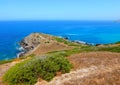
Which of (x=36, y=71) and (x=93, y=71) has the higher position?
(x=93, y=71)

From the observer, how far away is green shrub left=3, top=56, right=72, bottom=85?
1686 cm

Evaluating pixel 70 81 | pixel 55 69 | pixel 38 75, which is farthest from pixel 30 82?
pixel 70 81

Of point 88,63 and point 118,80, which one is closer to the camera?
point 118,80

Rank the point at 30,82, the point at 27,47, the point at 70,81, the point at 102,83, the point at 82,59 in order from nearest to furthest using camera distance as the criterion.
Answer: the point at 102,83 → the point at 70,81 → the point at 30,82 → the point at 82,59 → the point at 27,47

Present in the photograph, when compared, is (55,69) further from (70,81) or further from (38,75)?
(70,81)

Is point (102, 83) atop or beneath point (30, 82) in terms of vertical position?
atop

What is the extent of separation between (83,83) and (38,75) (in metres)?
5.74

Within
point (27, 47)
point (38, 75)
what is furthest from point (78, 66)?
point (27, 47)

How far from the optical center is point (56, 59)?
1814 cm

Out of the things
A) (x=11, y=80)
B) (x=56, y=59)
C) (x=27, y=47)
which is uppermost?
(x=56, y=59)

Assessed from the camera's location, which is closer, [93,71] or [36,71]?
[93,71]

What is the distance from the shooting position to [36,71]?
17141 millimetres

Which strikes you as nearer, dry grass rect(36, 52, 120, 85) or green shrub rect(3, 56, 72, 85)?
dry grass rect(36, 52, 120, 85)

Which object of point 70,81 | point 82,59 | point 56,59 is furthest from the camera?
point 82,59
